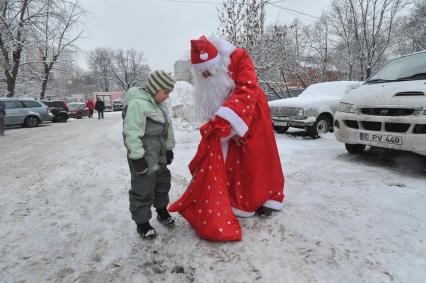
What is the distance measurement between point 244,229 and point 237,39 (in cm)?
1035

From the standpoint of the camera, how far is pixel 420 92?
4074 mm

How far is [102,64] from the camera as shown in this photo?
2702 inches

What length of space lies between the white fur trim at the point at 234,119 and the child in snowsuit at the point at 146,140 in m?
0.47

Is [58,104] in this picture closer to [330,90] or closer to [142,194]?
[330,90]

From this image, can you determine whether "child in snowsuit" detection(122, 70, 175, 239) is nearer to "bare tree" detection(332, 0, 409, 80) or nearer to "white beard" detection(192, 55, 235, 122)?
"white beard" detection(192, 55, 235, 122)

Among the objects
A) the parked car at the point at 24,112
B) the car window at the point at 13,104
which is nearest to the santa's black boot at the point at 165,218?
the parked car at the point at 24,112

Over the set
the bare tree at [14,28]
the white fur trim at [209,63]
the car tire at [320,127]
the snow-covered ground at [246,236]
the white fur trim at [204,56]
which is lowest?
the snow-covered ground at [246,236]

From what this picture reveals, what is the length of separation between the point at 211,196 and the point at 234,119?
657 millimetres

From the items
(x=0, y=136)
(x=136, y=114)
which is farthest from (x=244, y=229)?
(x=0, y=136)

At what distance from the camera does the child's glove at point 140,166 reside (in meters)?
2.39

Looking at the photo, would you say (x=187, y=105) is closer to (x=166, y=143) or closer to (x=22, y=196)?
(x=22, y=196)

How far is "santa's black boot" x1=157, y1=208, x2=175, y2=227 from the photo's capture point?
2908mm

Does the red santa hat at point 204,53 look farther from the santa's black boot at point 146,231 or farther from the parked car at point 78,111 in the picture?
the parked car at point 78,111

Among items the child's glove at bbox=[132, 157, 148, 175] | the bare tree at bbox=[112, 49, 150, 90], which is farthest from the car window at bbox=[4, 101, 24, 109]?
the bare tree at bbox=[112, 49, 150, 90]
